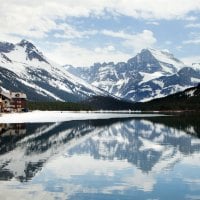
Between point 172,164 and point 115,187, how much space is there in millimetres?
13229

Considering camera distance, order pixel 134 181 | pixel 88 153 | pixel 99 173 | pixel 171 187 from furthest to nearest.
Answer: pixel 88 153 < pixel 99 173 < pixel 134 181 < pixel 171 187

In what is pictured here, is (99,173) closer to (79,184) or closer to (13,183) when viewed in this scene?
(79,184)

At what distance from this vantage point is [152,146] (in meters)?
64.4

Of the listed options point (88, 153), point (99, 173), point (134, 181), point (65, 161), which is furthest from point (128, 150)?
point (134, 181)

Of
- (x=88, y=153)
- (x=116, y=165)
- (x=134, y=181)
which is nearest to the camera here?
(x=134, y=181)

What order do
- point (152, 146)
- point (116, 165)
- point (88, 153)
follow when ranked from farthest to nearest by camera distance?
point (152, 146) → point (88, 153) → point (116, 165)

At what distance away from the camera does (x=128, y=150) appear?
58344 millimetres

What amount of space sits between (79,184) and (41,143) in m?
31.8

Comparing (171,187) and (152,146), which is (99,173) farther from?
(152,146)

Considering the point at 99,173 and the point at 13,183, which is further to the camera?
the point at 99,173

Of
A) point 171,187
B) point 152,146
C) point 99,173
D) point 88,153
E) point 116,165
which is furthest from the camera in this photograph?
point 152,146

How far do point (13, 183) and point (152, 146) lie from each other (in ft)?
108

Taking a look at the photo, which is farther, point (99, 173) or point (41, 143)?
point (41, 143)

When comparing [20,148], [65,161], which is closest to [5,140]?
[20,148]
